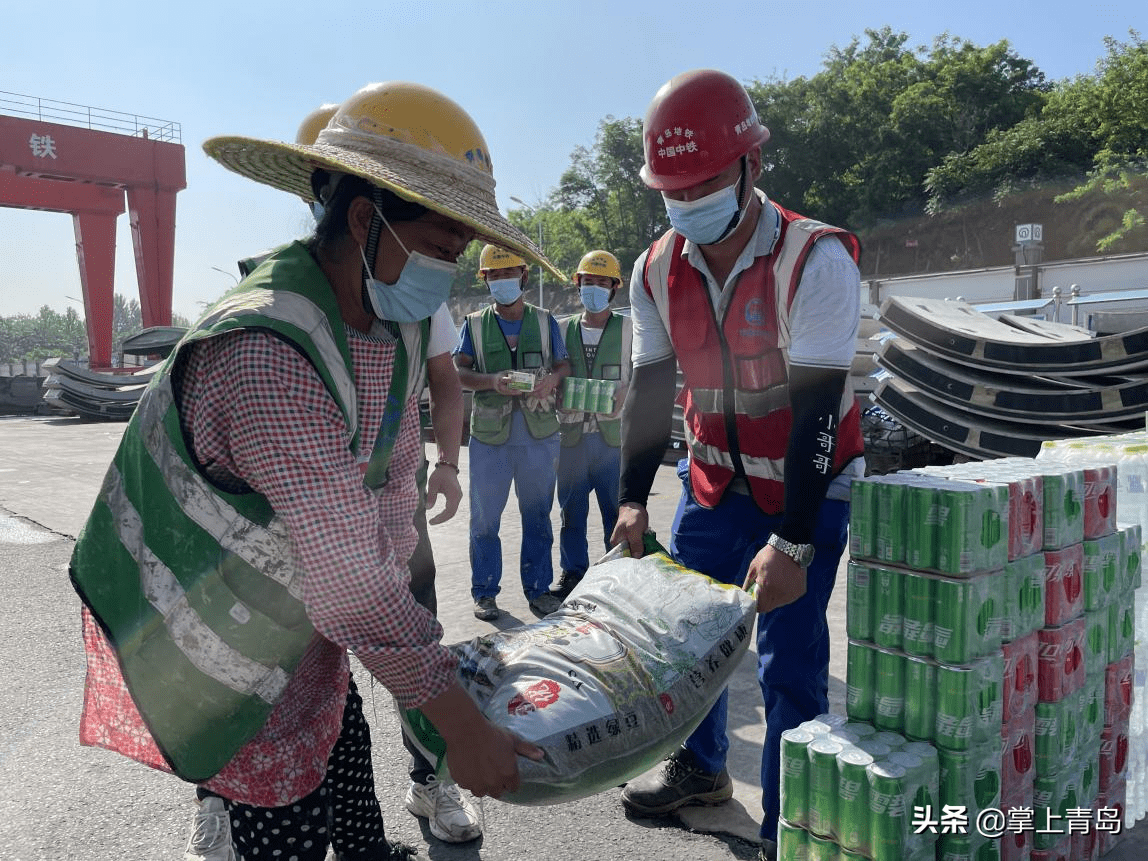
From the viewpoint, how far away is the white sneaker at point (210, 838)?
98.9 inches

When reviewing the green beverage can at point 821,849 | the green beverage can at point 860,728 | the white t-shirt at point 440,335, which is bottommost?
the green beverage can at point 821,849

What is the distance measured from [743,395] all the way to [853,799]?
44.1 inches

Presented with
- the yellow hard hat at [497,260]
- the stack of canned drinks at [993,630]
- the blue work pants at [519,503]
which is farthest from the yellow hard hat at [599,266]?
the stack of canned drinks at [993,630]

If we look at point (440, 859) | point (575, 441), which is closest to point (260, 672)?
point (440, 859)

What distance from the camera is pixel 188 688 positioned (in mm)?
1674

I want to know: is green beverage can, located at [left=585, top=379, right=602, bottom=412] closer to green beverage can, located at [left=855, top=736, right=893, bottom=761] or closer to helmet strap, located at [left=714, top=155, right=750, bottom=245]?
helmet strap, located at [left=714, top=155, right=750, bottom=245]

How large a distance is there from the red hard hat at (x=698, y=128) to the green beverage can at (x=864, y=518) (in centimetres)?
93

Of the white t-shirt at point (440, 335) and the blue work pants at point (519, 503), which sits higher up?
the white t-shirt at point (440, 335)

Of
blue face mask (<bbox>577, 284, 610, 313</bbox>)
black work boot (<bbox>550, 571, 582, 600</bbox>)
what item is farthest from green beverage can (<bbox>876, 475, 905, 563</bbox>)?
blue face mask (<bbox>577, 284, 610, 313</bbox>)

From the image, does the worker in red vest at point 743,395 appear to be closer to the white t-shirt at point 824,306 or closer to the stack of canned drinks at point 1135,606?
the white t-shirt at point 824,306

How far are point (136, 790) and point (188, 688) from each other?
2.02m

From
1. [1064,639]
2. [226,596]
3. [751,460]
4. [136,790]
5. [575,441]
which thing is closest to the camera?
[226,596]

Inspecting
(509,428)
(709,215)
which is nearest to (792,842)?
(709,215)

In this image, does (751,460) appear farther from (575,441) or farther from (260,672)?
(575,441)
